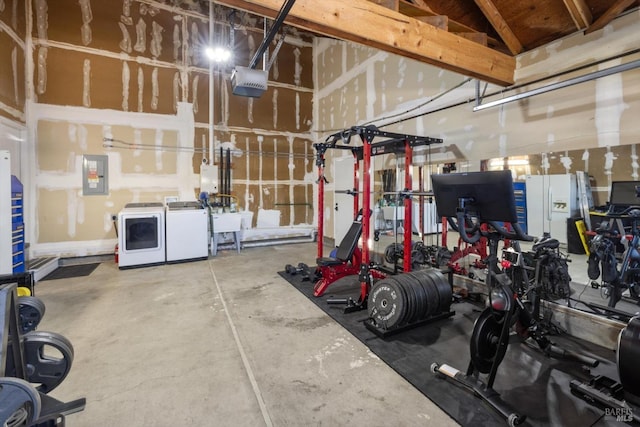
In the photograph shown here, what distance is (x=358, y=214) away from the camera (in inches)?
162

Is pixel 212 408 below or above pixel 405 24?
below

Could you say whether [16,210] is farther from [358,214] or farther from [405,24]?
[405,24]

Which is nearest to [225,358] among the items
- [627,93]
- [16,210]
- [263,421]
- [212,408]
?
[212,408]

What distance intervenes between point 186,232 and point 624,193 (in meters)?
6.10

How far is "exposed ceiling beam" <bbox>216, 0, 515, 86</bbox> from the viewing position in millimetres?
2230

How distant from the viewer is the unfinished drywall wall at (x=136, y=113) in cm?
541

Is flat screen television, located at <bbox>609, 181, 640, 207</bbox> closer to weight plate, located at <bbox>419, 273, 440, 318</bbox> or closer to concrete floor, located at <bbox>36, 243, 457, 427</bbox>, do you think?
weight plate, located at <bbox>419, 273, 440, 318</bbox>

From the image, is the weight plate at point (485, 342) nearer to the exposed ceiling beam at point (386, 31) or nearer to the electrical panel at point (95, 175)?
the exposed ceiling beam at point (386, 31)

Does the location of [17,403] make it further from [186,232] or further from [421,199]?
[186,232]

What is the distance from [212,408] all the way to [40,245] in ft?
18.8

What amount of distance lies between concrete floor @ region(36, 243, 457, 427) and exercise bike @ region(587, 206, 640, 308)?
2103mm

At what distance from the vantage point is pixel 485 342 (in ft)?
6.40

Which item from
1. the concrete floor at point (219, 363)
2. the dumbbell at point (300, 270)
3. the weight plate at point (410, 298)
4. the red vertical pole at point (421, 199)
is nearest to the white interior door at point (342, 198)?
the red vertical pole at point (421, 199)

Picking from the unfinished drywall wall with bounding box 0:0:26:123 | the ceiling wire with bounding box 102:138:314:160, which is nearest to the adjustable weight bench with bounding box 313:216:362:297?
the ceiling wire with bounding box 102:138:314:160
